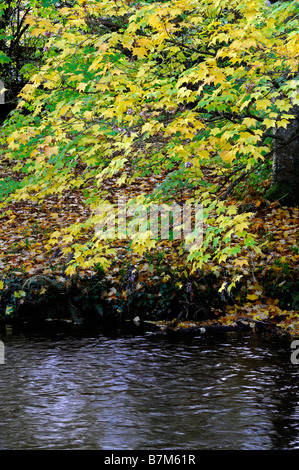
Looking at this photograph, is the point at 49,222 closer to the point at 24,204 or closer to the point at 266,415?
the point at 24,204

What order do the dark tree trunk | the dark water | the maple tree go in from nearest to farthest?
the dark water < the maple tree < the dark tree trunk

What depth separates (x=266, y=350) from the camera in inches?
316

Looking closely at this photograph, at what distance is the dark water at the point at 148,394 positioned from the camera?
5.35 meters

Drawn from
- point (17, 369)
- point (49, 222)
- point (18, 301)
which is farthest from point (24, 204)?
point (17, 369)

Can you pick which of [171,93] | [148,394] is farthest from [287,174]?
[148,394]

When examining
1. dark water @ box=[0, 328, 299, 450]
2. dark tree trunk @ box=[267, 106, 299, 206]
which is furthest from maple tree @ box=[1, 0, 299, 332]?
dark tree trunk @ box=[267, 106, 299, 206]

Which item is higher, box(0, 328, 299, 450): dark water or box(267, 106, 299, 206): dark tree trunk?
box(267, 106, 299, 206): dark tree trunk

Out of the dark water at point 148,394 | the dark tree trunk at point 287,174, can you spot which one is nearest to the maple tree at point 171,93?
the dark water at point 148,394

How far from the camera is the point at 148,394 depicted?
657 centimetres

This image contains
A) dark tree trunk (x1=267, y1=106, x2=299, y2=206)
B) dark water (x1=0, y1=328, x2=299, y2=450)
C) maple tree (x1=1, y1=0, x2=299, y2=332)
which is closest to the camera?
dark water (x1=0, y1=328, x2=299, y2=450)

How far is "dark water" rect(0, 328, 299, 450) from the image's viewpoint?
17.5 ft

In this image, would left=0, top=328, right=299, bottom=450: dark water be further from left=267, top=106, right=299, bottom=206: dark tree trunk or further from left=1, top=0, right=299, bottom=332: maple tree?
left=267, top=106, right=299, bottom=206: dark tree trunk

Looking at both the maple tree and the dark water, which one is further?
the maple tree

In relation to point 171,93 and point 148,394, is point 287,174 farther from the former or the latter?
point 148,394
